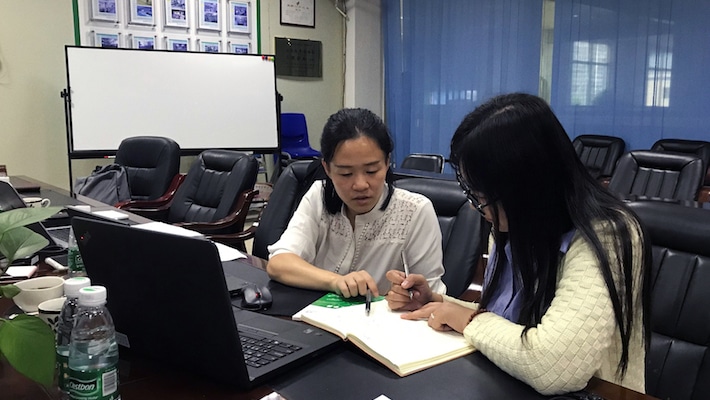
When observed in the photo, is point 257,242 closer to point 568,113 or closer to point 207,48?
point 568,113

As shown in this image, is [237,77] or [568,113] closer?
[568,113]

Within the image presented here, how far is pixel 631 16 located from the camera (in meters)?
4.09

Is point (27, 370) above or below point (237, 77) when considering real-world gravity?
below

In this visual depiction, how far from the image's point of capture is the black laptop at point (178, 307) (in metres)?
0.78

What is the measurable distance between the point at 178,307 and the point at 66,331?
148 millimetres

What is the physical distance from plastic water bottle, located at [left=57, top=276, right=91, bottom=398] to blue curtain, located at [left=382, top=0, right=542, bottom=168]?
394 cm

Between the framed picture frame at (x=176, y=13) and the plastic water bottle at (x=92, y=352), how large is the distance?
4755mm

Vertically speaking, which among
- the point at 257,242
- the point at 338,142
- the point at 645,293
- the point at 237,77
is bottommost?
the point at 257,242

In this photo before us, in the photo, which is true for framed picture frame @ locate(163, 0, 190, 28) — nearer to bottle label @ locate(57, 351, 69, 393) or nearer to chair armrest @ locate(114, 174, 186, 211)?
chair armrest @ locate(114, 174, 186, 211)

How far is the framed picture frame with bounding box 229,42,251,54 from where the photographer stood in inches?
210

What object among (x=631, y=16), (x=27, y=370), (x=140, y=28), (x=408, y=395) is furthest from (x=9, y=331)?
(x=140, y=28)

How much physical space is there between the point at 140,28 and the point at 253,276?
13.4ft

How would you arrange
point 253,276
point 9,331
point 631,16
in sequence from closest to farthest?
point 9,331 < point 253,276 < point 631,16

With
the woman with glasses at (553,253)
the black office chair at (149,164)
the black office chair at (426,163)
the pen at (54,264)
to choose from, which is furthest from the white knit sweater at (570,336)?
the black office chair at (149,164)
